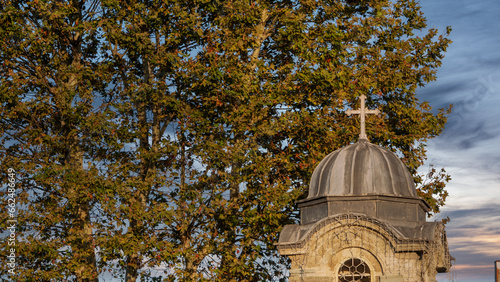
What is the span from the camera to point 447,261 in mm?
17375

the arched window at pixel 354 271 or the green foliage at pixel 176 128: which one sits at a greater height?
the green foliage at pixel 176 128

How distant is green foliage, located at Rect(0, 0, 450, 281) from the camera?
1983 cm

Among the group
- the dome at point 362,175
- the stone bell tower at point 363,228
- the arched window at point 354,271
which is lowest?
the arched window at point 354,271

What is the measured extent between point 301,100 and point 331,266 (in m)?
7.23

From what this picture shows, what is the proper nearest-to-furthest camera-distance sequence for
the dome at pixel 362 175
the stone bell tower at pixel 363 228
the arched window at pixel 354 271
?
1. the stone bell tower at pixel 363 228
2. the arched window at pixel 354 271
3. the dome at pixel 362 175

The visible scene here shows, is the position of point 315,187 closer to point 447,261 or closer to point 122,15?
point 447,261

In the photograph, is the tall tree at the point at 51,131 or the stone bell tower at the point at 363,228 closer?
the stone bell tower at the point at 363,228

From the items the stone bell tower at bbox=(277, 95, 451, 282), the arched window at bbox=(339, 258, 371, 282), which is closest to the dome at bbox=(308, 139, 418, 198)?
the stone bell tower at bbox=(277, 95, 451, 282)

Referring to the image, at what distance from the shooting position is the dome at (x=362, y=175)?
15.7m

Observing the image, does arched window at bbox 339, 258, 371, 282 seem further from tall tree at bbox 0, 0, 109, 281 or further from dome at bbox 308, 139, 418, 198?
tall tree at bbox 0, 0, 109, 281

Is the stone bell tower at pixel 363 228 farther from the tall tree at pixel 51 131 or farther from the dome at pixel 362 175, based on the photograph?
the tall tree at pixel 51 131

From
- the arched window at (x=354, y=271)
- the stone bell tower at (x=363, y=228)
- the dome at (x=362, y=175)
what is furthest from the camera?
the dome at (x=362, y=175)

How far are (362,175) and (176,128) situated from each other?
7.37 meters

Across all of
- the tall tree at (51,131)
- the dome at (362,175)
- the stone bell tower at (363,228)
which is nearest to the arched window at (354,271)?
the stone bell tower at (363,228)
